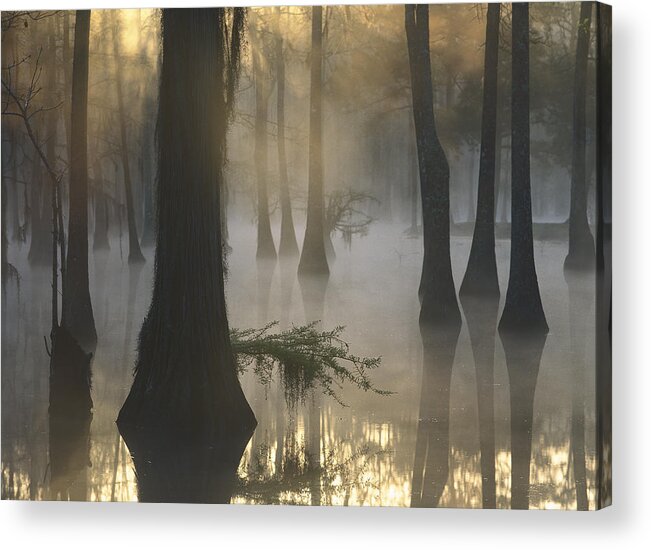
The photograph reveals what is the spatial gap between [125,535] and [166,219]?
175 centimetres

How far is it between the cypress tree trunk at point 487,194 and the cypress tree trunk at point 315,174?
2.55 feet

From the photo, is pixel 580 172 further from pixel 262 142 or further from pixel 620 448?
pixel 262 142

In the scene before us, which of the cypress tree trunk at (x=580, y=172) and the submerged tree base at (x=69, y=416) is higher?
the cypress tree trunk at (x=580, y=172)

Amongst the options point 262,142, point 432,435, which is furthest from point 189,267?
point 432,435

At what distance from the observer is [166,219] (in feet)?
20.1

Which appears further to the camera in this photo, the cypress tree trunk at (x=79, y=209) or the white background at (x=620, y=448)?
the cypress tree trunk at (x=79, y=209)

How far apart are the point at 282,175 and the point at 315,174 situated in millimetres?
175

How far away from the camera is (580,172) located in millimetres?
5895

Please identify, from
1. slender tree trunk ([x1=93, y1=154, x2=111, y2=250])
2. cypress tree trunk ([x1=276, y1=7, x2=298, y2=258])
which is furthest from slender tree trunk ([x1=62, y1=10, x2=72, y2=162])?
cypress tree trunk ([x1=276, y1=7, x2=298, y2=258])

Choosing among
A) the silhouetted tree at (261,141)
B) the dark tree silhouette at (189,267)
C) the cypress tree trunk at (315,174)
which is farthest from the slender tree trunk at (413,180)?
the dark tree silhouette at (189,267)

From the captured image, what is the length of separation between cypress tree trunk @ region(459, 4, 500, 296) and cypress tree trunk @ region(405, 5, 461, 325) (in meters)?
0.12

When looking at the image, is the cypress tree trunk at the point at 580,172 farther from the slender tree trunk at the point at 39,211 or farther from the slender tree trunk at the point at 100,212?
the slender tree trunk at the point at 39,211

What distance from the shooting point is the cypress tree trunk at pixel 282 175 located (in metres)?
6.02

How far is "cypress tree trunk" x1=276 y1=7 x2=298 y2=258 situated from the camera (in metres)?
6.02
